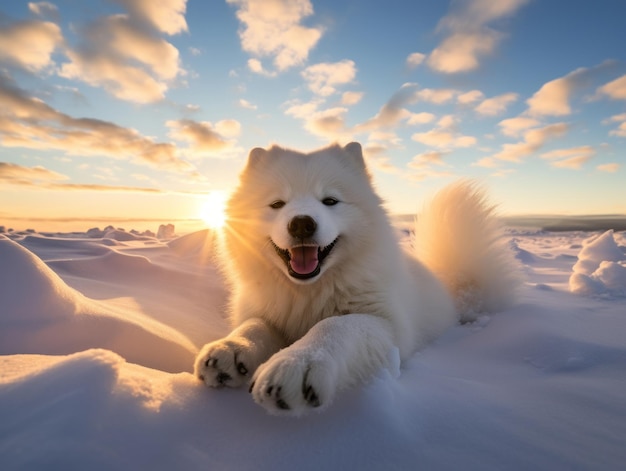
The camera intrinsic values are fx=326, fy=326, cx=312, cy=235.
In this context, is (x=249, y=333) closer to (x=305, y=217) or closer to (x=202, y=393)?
(x=202, y=393)

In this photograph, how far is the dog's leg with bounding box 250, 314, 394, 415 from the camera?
996 mm

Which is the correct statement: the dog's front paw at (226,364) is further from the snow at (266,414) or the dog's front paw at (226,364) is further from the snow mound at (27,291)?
the snow mound at (27,291)

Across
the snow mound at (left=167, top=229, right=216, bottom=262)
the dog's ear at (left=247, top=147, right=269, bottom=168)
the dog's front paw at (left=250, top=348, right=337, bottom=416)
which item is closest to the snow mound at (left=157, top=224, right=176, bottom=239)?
the snow mound at (left=167, top=229, right=216, bottom=262)

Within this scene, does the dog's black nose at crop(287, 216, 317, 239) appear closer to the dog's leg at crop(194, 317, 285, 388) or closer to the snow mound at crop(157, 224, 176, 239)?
the dog's leg at crop(194, 317, 285, 388)

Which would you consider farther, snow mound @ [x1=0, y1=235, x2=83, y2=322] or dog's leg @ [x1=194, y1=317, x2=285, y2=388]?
snow mound @ [x1=0, y1=235, x2=83, y2=322]

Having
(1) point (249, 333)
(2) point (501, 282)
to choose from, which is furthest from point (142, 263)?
(2) point (501, 282)

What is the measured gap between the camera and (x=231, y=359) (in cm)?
129

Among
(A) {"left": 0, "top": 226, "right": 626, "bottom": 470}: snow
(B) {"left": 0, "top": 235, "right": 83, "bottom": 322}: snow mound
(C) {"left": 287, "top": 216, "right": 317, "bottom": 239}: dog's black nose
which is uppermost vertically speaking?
(C) {"left": 287, "top": 216, "right": 317, "bottom": 239}: dog's black nose

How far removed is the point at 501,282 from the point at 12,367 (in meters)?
3.45

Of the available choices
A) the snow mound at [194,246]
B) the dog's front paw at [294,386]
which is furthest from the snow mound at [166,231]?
the dog's front paw at [294,386]

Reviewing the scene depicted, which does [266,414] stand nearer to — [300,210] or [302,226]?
[302,226]

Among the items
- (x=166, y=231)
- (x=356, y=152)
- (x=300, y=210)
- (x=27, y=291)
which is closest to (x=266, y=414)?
(x=300, y=210)

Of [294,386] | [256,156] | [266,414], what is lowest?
[266,414]

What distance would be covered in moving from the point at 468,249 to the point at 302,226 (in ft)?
7.42
